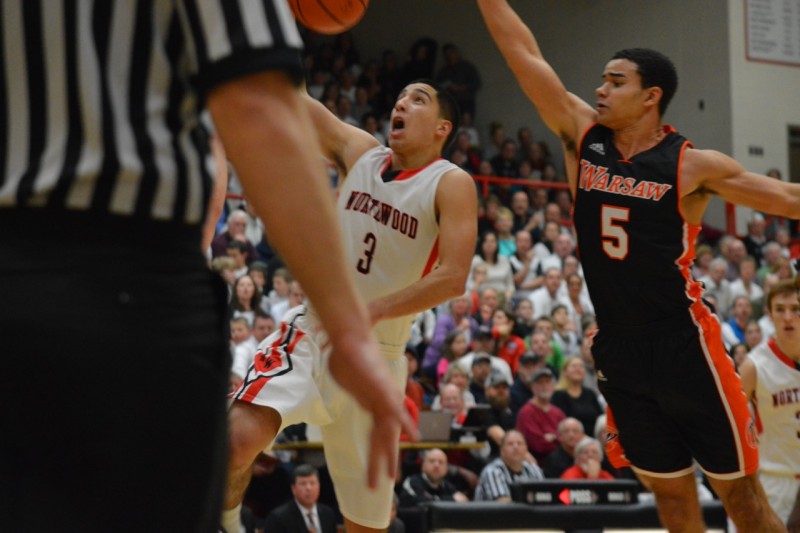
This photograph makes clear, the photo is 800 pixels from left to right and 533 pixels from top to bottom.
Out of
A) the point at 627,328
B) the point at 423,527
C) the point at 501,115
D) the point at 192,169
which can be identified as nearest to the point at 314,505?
the point at 423,527

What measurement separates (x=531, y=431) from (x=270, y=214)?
370 inches

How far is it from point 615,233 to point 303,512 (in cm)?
427

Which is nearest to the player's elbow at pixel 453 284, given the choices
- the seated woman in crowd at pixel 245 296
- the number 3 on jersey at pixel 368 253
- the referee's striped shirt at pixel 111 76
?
the number 3 on jersey at pixel 368 253

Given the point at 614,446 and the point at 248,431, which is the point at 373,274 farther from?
the point at 614,446

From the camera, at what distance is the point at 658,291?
5.21 metres

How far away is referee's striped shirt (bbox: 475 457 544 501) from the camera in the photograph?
967 cm

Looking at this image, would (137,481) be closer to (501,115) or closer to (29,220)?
(29,220)

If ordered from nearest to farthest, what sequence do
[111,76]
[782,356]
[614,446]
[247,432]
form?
[111,76]
[247,432]
[614,446]
[782,356]

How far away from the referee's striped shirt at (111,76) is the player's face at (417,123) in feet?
12.3

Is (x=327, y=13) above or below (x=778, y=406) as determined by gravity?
above

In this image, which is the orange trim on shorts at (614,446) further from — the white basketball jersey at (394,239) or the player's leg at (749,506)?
the white basketball jersey at (394,239)

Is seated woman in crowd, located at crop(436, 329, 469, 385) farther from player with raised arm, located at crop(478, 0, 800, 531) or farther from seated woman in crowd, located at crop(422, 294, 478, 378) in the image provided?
player with raised arm, located at crop(478, 0, 800, 531)

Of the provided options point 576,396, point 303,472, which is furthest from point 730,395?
point 576,396

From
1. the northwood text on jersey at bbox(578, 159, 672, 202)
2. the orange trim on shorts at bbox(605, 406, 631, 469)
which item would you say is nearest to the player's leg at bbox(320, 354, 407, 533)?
the orange trim on shorts at bbox(605, 406, 631, 469)
